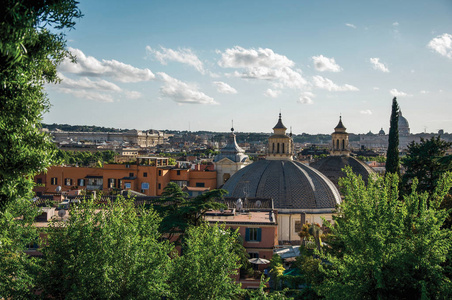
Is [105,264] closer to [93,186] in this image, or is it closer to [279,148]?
[279,148]

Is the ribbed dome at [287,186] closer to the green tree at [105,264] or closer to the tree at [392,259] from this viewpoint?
the green tree at [105,264]

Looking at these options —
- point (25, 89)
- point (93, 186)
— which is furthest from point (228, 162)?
point (25, 89)

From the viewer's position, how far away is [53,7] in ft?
25.0

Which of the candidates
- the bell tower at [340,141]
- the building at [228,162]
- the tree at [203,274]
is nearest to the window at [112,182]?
the building at [228,162]

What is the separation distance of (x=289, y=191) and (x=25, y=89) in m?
24.4

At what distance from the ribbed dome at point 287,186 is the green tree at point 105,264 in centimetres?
1768

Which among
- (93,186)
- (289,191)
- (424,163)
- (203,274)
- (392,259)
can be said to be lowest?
(93,186)

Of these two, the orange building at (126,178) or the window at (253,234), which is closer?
the window at (253,234)

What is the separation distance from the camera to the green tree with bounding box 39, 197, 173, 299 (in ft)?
38.7

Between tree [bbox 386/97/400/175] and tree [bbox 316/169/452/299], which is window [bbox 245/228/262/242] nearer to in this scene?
tree [bbox 316/169/452/299]

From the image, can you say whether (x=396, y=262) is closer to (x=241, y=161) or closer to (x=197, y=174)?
(x=197, y=174)

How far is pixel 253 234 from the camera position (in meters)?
22.6

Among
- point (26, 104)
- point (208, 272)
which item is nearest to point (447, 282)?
point (208, 272)

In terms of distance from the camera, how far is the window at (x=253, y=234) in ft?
74.1
